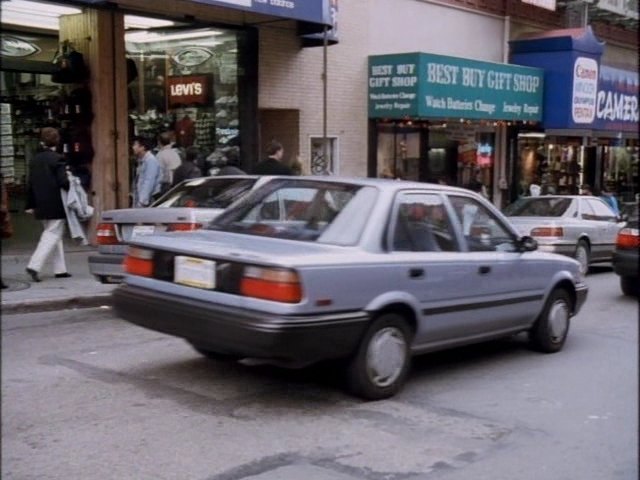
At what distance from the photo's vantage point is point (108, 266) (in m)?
9.16

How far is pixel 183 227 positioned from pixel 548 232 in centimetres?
695

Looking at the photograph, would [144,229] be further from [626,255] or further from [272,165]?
[626,255]

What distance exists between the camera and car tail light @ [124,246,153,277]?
6.18 meters

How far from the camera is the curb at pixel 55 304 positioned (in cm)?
886

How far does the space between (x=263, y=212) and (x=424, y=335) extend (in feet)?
5.08

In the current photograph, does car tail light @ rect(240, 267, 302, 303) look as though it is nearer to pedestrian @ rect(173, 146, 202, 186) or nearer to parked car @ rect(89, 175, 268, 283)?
parked car @ rect(89, 175, 268, 283)

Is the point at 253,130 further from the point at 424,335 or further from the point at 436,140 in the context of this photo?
the point at 424,335

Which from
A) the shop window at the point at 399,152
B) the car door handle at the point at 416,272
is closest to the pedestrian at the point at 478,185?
the shop window at the point at 399,152

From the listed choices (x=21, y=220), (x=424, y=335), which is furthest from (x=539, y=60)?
(x=424, y=335)

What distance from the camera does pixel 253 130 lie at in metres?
15.2

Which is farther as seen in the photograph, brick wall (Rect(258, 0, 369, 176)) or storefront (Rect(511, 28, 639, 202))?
storefront (Rect(511, 28, 639, 202))

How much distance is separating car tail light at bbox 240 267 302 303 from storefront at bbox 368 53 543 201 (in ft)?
38.3

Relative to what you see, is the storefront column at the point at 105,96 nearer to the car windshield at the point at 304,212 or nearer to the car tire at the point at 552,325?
the car windshield at the point at 304,212

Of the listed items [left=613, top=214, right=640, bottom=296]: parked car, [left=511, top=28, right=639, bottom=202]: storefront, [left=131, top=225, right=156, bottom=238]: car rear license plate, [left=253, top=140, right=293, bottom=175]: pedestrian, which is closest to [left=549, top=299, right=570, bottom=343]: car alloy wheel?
[left=613, top=214, right=640, bottom=296]: parked car
